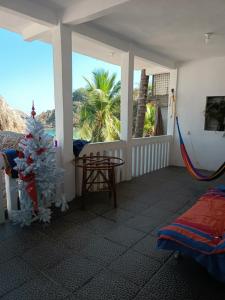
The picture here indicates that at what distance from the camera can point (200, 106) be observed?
5285 mm

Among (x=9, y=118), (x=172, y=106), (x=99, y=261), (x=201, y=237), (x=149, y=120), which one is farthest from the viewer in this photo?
(x=149, y=120)

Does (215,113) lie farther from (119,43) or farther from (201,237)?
(201,237)

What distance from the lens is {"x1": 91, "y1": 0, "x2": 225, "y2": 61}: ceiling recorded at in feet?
8.63

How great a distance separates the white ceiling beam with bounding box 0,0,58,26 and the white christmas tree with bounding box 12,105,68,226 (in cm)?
110

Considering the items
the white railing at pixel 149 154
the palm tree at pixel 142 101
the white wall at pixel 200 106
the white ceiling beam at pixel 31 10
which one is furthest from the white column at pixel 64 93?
the white wall at pixel 200 106

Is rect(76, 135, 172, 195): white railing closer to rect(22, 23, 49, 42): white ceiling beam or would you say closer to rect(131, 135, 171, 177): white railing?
rect(131, 135, 171, 177): white railing

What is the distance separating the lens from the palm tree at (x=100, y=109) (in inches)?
248

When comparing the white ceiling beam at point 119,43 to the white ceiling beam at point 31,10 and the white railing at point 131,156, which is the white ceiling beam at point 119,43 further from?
the white railing at point 131,156

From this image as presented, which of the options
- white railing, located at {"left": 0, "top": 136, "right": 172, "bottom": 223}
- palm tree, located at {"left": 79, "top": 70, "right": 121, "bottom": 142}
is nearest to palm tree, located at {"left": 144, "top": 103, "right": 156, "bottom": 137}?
palm tree, located at {"left": 79, "top": 70, "right": 121, "bottom": 142}

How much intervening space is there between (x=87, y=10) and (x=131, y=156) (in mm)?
2683

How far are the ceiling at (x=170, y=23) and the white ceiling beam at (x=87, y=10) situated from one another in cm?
19

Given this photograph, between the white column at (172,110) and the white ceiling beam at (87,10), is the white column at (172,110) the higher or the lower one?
the lower one

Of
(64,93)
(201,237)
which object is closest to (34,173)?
(64,93)

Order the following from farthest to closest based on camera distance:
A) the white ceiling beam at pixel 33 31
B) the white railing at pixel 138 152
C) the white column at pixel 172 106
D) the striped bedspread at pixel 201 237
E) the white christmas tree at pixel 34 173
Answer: the white column at pixel 172 106 → the white railing at pixel 138 152 → the white ceiling beam at pixel 33 31 → the white christmas tree at pixel 34 173 → the striped bedspread at pixel 201 237
